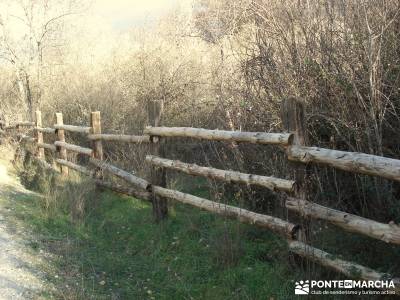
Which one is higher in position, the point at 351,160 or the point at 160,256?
the point at 351,160

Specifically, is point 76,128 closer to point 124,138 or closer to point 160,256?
point 124,138

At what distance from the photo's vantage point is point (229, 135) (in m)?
5.10

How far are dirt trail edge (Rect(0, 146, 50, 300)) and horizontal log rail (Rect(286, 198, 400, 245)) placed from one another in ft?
8.06

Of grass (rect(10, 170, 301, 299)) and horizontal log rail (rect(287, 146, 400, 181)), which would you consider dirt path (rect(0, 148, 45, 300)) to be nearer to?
grass (rect(10, 170, 301, 299))

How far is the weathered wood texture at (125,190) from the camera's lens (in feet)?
21.9

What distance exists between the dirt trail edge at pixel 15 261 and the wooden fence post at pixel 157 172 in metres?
1.69

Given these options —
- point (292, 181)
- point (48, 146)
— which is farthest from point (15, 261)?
point (48, 146)

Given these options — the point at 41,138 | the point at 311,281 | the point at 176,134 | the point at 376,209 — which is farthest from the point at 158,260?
the point at 41,138

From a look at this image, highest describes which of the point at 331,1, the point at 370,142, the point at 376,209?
the point at 331,1

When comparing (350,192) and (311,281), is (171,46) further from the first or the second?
(311,281)

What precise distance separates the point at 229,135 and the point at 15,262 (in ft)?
8.61

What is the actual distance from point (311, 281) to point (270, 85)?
2.57 meters

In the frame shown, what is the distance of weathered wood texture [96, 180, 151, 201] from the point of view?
6677 millimetres

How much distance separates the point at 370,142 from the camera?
455 cm
